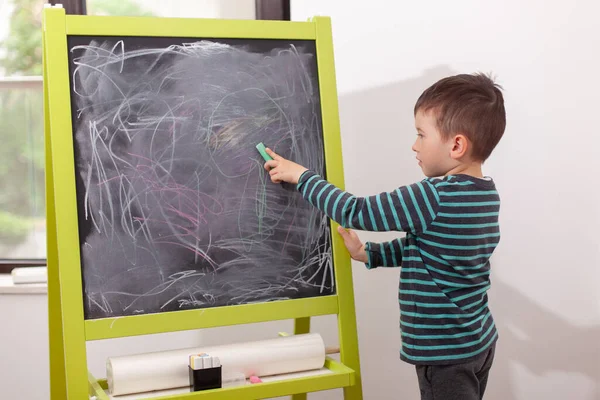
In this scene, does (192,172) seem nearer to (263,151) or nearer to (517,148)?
(263,151)

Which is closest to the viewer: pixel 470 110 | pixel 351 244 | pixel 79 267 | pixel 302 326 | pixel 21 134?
pixel 79 267

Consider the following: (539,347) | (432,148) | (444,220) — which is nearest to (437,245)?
(444,220)

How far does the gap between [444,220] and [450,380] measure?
37 centimetres

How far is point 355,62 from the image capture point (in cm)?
223

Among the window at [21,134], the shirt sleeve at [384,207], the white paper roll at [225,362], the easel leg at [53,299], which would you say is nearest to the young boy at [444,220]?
the shirt sleeve at [384,207]

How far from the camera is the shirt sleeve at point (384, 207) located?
5.21ft

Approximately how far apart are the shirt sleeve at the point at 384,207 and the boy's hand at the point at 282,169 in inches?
2.2

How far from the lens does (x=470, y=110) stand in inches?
64.1

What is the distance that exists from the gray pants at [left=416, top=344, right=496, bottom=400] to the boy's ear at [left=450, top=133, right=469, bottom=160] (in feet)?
1.57

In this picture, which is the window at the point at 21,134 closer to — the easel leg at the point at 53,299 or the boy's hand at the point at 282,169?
the easel leg at the point at 53,299

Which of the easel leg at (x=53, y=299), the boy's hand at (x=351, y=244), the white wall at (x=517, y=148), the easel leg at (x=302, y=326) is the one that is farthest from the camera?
the white wall at (x=517, y=148)

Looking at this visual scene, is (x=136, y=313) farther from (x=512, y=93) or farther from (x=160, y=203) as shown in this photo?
(x=512, y=93)

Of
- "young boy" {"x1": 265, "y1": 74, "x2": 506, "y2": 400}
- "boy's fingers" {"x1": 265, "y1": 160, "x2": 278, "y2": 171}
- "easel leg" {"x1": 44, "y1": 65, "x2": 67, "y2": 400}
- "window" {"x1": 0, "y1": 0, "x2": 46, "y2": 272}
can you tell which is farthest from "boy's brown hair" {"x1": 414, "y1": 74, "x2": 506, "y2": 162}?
"window" {"x1": 0, "y1": 0, "x2": 46, "y2": 272}

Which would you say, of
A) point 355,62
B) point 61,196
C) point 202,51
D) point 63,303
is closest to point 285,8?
point 355,62
